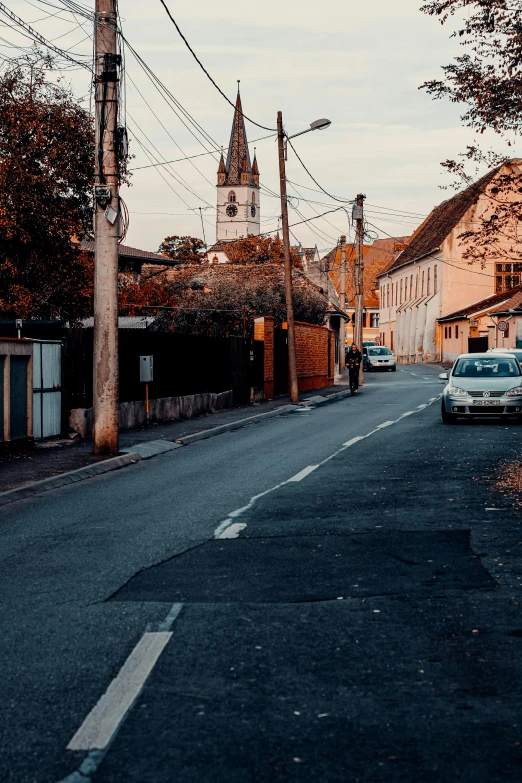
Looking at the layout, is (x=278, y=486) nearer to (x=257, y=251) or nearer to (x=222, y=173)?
(x=257, y=251)

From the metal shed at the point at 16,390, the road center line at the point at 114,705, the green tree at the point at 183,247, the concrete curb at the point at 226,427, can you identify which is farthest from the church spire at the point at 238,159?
the road center line at the point at 114,705

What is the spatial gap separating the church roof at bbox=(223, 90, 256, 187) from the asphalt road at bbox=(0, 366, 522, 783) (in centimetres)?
12872

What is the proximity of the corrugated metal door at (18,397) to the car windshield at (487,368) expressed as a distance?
10234mm

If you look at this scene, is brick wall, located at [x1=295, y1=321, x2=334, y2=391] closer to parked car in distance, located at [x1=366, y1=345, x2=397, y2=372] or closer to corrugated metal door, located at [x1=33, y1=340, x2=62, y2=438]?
parked car in distance, located at [x1=366, y1=345, x2=397, y2=372]

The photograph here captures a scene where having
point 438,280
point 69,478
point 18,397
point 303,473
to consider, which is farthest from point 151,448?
point 438,280

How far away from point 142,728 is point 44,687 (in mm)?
778

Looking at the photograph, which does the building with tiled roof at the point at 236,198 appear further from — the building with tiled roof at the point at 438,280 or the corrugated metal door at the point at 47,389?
the corrugated metal door at the point at 47,389

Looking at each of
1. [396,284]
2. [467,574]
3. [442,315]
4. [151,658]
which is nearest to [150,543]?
[467,574]

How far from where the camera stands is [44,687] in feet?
15.5

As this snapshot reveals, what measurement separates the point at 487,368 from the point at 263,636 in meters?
18.5

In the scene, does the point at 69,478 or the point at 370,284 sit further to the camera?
the point at 370,284

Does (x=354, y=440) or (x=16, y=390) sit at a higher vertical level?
(x=16, y=390)

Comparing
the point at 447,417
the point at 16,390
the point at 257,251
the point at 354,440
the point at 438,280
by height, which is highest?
the point at 257,251

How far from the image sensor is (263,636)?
217 inches
